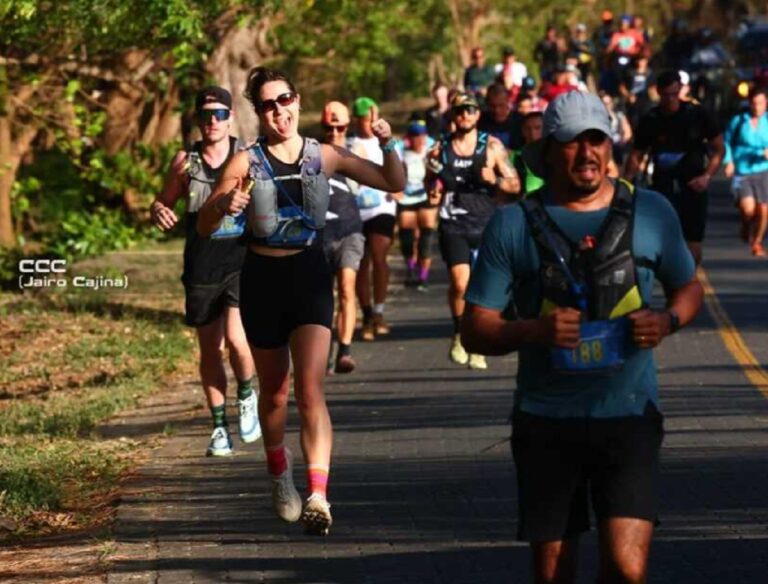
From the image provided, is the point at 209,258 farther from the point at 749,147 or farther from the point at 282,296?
the point at 749,147

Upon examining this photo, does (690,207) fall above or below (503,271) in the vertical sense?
below

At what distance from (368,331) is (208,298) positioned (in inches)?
239

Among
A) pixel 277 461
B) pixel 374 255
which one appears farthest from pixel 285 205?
pixel 374 255

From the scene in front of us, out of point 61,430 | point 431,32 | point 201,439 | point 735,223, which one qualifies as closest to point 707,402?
point 201,439

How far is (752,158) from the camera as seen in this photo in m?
22.6

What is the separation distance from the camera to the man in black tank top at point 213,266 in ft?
37.6

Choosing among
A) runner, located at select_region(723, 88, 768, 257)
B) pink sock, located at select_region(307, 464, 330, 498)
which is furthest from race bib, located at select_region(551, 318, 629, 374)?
runner, located at select_region(723, 88, 768, 257)

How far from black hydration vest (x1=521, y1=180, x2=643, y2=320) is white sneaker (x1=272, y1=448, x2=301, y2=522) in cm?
339

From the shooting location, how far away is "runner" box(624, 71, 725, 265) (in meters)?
16.8

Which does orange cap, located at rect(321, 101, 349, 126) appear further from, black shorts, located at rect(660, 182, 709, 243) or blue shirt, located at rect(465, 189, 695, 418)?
blue shirt, located at rect(465, 189, 695, 418)

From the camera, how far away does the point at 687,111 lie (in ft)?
55.5

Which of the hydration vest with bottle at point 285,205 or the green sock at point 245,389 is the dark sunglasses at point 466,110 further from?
the hydration vest with bottle at point 285,205

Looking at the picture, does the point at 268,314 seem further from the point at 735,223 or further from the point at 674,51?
the point at 674,51

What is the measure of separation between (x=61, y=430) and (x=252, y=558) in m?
4.38
